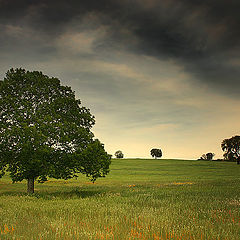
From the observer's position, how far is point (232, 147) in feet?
373

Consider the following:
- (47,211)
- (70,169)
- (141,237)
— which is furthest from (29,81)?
(141,237)

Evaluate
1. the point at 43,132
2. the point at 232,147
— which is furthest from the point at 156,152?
the point at 43,132

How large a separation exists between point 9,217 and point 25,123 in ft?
33.8

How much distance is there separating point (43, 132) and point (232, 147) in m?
106

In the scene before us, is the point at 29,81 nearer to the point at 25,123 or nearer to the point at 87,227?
the point at 25,123

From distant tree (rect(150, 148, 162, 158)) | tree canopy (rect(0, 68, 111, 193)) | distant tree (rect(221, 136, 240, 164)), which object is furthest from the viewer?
distant tree (rect(150, 148, 162, 158))

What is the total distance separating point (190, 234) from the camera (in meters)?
9.12

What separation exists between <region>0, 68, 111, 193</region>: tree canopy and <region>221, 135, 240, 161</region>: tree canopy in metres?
100

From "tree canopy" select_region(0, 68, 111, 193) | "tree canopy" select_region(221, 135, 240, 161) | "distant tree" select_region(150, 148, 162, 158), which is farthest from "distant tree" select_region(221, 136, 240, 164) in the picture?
"tree canopy" select_region(0, 68, 111, 193)

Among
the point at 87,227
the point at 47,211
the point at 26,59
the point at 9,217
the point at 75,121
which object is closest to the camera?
the point at 87,227

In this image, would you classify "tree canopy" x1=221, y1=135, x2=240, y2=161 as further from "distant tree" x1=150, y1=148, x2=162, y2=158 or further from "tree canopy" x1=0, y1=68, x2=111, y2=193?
"tree canopy" x1=0, y1=68, x2=111, y2=193

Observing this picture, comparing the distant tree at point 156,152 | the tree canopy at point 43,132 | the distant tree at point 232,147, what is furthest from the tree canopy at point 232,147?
the tree canopy at point 43,132

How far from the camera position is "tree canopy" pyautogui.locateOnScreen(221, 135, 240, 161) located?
11206cm

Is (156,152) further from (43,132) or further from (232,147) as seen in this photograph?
(43,132)
